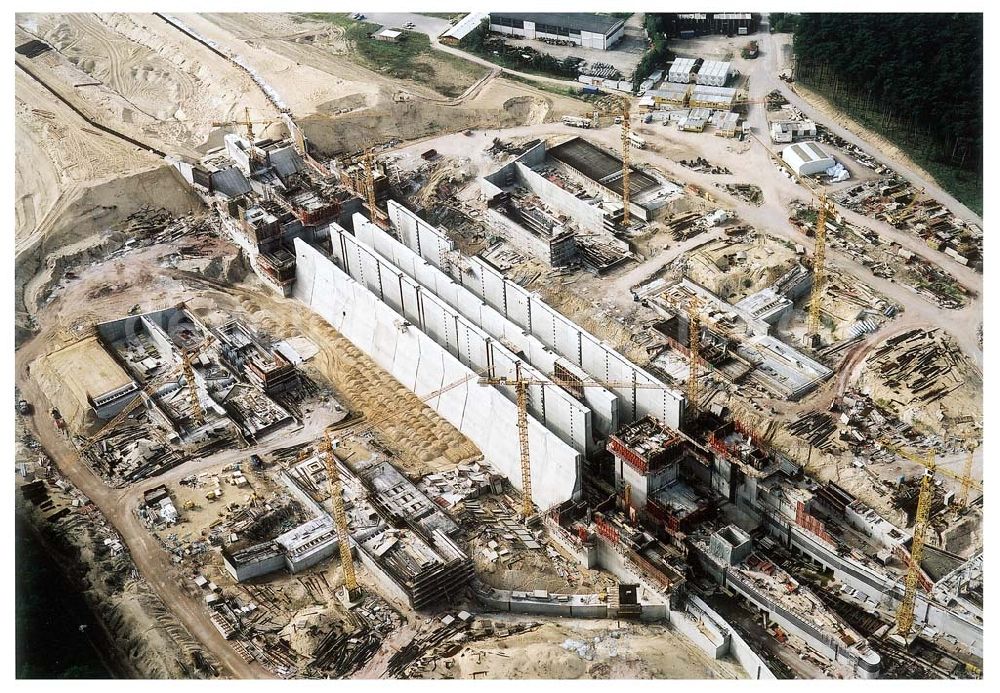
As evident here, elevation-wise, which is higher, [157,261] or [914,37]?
[914,37]

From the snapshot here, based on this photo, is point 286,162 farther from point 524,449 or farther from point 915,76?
point 915,76

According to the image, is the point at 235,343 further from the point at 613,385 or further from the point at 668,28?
the point at 668,28

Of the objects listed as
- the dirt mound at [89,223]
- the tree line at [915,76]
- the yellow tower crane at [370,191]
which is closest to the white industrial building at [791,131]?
the tree line at [915,76]

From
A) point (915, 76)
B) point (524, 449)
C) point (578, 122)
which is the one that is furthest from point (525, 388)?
point (915, 76)

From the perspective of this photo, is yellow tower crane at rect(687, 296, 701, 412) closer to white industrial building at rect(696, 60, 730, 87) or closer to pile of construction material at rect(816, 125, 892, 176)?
pile of construction material at rect(816, 125, 892, 176)

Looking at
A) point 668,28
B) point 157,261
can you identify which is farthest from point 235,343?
point 668,28

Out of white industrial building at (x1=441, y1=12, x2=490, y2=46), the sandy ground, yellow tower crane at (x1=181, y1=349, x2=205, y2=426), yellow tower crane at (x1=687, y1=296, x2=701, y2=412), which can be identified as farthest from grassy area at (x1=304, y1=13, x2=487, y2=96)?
the sandy ground
